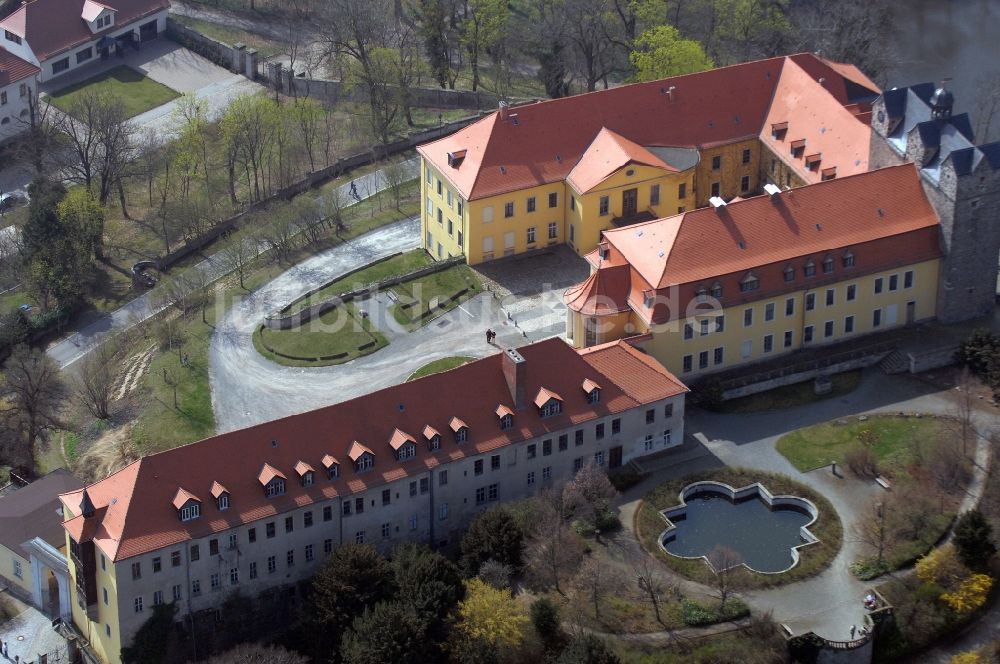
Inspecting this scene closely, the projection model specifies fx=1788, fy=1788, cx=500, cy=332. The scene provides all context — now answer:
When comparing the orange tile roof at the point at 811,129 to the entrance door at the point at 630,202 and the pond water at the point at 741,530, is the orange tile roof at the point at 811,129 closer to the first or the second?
the entrance door at the point at 630,202

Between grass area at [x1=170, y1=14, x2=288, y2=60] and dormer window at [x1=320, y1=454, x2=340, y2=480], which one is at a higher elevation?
grass area at [x1=170, y1=14, x2=288, y2=60]

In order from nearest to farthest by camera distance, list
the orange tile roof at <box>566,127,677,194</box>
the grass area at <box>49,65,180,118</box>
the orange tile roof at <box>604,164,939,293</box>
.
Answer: the orange tile roof at <box>604,164,939,293</box>, the orange tile roof at <box>566,127,677,194</box>, the grass area at <box>49,65,180,118</box>

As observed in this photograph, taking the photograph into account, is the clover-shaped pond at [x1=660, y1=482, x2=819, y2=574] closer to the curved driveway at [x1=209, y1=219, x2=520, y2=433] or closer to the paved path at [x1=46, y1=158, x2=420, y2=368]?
the curved driveway at [x1=209, y1=219, x2=520, y2=433]

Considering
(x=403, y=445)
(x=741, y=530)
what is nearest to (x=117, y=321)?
(x=403, y=445)

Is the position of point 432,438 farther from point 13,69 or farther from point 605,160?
point 13,69

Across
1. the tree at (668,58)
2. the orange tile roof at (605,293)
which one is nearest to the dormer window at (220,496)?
the orange tile roof at (605,293)

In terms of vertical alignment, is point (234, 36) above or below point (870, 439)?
above

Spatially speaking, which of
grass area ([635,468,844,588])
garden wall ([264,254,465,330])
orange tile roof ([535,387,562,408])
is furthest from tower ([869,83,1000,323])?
garden wall ([264,254,465,330])
